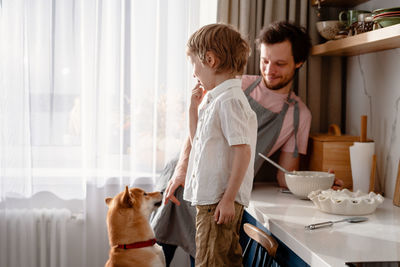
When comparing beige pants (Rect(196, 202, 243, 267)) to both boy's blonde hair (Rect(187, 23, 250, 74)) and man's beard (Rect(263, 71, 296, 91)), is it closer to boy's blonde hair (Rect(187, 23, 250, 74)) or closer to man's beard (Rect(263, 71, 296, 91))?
boy's blonde hair (Rect(187, 23, 250, 74))

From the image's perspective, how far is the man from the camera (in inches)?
84.3

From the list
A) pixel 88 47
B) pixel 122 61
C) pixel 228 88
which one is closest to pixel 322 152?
pixel 228 88

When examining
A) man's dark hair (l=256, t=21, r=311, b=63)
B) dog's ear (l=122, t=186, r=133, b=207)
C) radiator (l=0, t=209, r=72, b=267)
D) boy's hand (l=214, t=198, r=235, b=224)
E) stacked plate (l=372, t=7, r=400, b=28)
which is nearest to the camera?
boy's hand (l=214, t=198, r=235, b=224)

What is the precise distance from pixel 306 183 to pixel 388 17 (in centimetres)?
66

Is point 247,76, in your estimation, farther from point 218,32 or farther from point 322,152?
point 218,32

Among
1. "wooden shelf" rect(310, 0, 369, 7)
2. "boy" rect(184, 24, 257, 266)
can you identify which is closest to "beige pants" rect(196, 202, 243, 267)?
"boy" rect(184, 24, 257, 266)

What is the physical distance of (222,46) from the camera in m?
1.59

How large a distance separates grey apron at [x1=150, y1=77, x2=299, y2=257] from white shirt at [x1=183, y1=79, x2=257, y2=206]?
46cm

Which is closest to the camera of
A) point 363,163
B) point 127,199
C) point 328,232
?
point 328,232

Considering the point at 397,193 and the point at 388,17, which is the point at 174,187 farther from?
the point at 388,17

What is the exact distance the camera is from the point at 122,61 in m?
2.41

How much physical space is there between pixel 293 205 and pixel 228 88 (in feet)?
1.76

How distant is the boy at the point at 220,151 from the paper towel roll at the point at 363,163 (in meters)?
0.57

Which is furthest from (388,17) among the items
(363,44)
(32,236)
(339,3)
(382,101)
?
(32,236)
